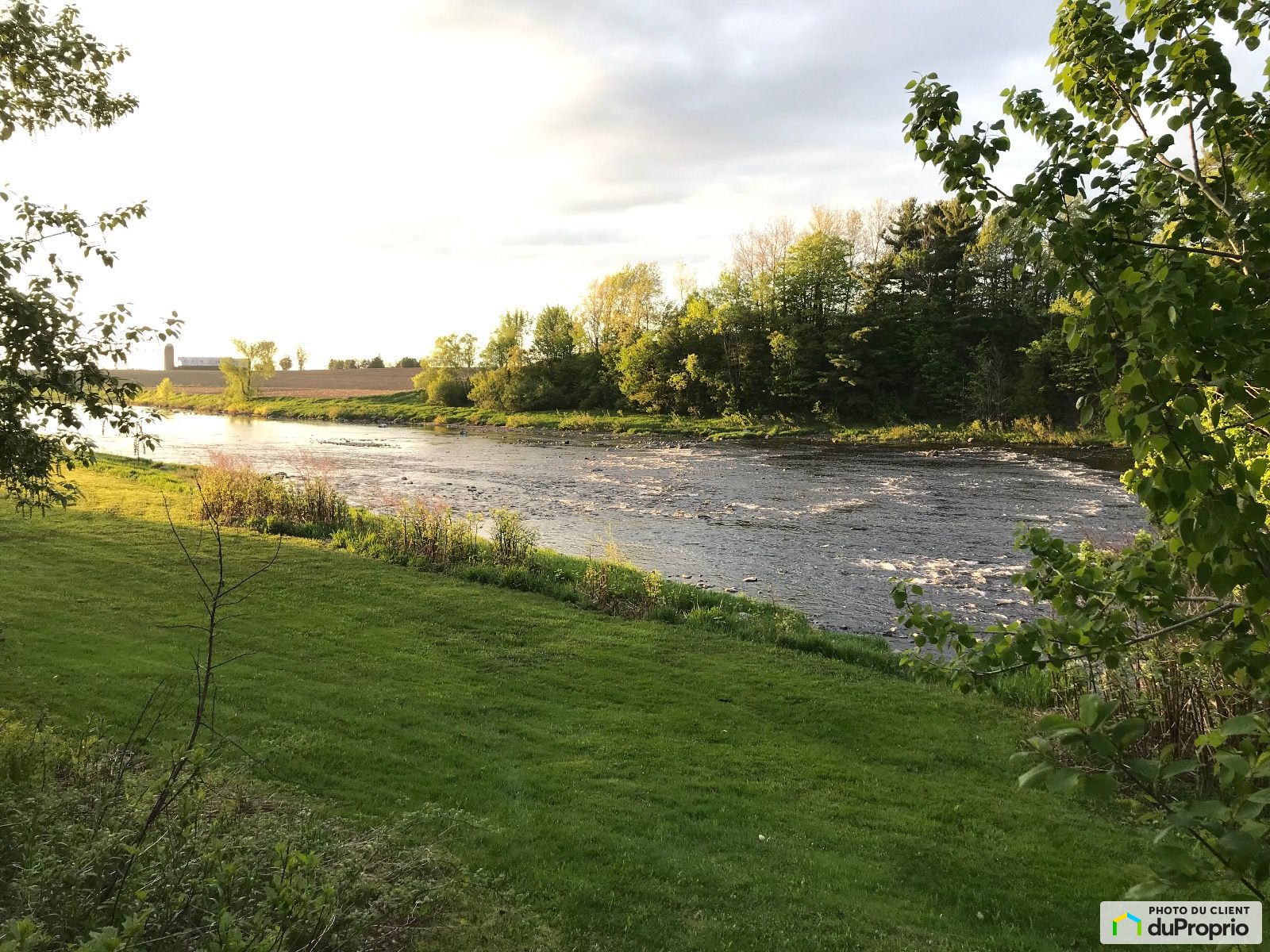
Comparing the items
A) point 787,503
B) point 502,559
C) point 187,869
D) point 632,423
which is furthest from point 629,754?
point 632,423

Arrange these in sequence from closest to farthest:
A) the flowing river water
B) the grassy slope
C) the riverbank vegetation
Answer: the grassy slope < the flowing river water < the riverbank vegetation

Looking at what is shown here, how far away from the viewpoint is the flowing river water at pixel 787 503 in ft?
51.2

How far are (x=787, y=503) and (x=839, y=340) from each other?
109ft

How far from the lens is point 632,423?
56.5m

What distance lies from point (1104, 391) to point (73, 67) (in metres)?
7.77

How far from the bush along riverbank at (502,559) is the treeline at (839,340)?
127ft

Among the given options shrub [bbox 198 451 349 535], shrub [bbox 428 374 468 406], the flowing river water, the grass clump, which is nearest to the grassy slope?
the grass clump

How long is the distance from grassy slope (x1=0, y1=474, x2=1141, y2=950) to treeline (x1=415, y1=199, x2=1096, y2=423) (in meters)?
42.0

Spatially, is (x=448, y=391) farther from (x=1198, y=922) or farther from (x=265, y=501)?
(x=1198, y=922)

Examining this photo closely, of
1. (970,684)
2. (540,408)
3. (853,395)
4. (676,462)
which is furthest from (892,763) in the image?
(540,408)

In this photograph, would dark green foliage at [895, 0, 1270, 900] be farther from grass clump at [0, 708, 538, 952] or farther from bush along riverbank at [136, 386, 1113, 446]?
bush along riverbank at [136, 386, 1113, 446]

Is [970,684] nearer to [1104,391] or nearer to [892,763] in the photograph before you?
[1104,391]

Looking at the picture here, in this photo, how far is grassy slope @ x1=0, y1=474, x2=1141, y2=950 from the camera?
190 inches

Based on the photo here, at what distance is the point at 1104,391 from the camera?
6.58ft
